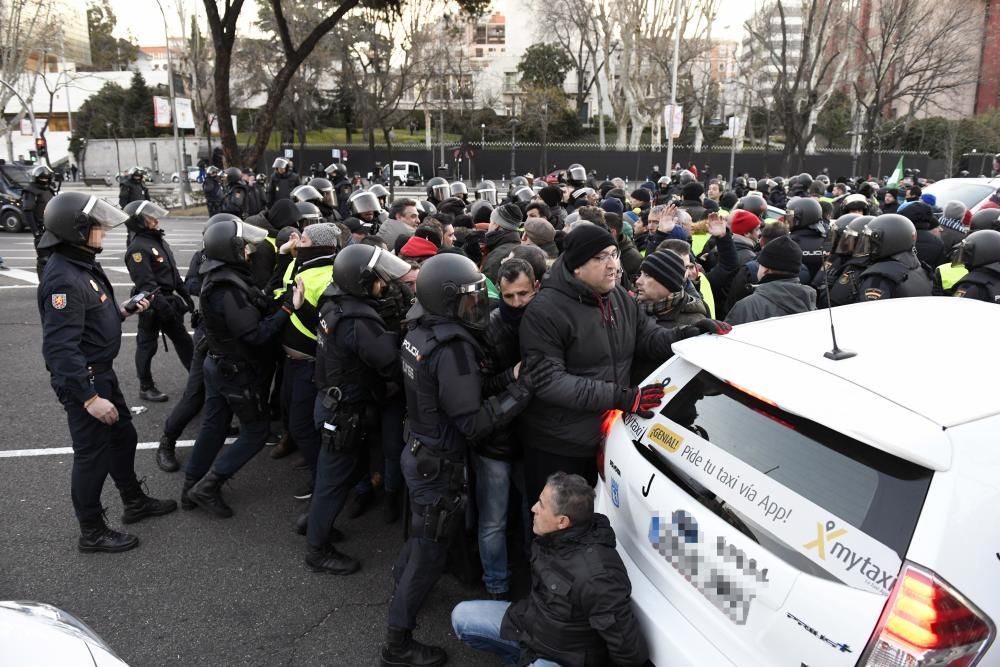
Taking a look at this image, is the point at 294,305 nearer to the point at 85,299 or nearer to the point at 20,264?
the point at 85,299

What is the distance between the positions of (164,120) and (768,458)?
2906cm

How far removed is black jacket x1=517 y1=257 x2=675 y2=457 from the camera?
10.1 ft

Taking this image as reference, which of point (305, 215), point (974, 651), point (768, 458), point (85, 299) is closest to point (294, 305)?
point (85, 299)

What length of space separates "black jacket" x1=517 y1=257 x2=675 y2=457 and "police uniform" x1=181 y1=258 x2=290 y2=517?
6.38 ft

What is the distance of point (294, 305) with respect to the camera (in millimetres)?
4305

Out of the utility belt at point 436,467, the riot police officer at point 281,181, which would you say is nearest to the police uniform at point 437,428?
the utility belt at point 436,467

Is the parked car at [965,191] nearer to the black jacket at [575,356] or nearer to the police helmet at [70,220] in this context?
the black jacket at [575,356]

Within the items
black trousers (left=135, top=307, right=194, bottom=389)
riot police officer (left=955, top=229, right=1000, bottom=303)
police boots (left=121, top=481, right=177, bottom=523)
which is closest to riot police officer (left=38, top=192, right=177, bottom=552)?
police boots (left=121, top=481, right=177, bottom=523)

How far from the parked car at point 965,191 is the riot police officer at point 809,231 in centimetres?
753

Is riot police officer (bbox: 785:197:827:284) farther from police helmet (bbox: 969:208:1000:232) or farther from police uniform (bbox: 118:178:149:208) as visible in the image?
police uniform (bbox: 118:178:149:208)

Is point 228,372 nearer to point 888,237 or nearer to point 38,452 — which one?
point 38,452

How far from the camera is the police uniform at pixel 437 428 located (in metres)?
3.04

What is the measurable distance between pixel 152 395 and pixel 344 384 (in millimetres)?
3854

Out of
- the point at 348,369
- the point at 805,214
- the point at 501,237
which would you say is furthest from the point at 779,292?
the point at 805,214
